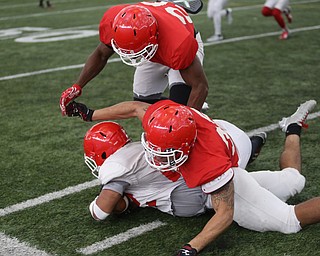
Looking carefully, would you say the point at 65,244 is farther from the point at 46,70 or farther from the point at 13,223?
the point at 46,70

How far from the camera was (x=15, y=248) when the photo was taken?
2797 millimetres

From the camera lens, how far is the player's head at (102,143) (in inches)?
120

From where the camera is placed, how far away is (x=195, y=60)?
127 inches

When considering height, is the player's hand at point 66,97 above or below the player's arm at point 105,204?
above

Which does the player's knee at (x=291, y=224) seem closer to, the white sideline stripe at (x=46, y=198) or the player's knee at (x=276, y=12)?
the white sideline stripe at (x=46, y=198)

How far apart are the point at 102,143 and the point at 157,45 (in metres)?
0.57

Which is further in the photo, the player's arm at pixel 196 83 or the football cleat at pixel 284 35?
the football cleat at pixel 284 35

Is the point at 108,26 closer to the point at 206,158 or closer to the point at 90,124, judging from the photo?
the point at 206,158

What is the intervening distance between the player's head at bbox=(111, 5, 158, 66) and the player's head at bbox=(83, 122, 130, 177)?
0.39m

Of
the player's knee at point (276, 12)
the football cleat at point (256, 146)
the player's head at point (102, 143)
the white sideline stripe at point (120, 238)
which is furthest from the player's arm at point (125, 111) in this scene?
the player's knee at point (276, 12)

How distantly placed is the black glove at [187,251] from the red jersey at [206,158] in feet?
0.88

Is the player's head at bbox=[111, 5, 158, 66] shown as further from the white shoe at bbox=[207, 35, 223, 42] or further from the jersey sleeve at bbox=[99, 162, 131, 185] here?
the white shoe at bbox=[207, 35, 223, 42]

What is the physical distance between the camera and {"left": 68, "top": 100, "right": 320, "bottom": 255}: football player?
2592mm

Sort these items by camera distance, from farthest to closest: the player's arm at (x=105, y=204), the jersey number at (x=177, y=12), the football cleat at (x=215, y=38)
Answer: the football cleat at (x=215, y=38) → the jersey number at (x=177, y=12) → the player's arm at (x=105, y=204)
